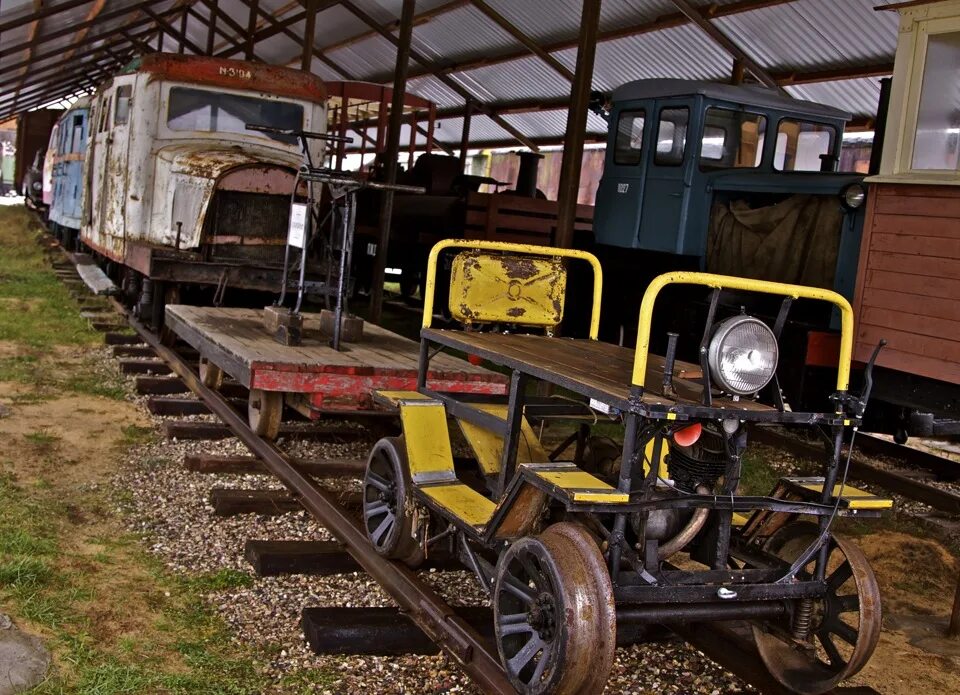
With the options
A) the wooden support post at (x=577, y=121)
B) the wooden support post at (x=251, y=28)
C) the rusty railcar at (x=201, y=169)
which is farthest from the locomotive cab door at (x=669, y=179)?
the wooden support post at (x=251, y=28)

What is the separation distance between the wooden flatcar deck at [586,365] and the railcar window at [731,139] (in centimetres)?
523

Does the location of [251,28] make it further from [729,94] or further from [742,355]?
[742,355]

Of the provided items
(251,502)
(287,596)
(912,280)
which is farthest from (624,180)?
(287,596)

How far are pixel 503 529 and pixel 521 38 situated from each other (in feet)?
52.2

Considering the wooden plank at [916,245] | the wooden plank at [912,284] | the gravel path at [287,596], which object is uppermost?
the wooden plank at [916,245]

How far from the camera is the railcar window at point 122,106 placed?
10229mm

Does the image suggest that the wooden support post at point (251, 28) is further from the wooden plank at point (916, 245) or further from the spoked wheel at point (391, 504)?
the spoked wheel at point (391, 504)

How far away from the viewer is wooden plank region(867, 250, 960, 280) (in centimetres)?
635

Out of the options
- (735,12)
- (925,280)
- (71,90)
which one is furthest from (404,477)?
(71,90)

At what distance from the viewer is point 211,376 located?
760 centimetres

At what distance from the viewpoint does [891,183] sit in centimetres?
682

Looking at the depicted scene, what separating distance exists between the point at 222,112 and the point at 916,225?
6.64 meters

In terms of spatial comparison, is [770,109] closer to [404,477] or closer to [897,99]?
[897,99]

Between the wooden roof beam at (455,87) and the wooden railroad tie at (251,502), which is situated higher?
the wooden roof beam at (455,87)
